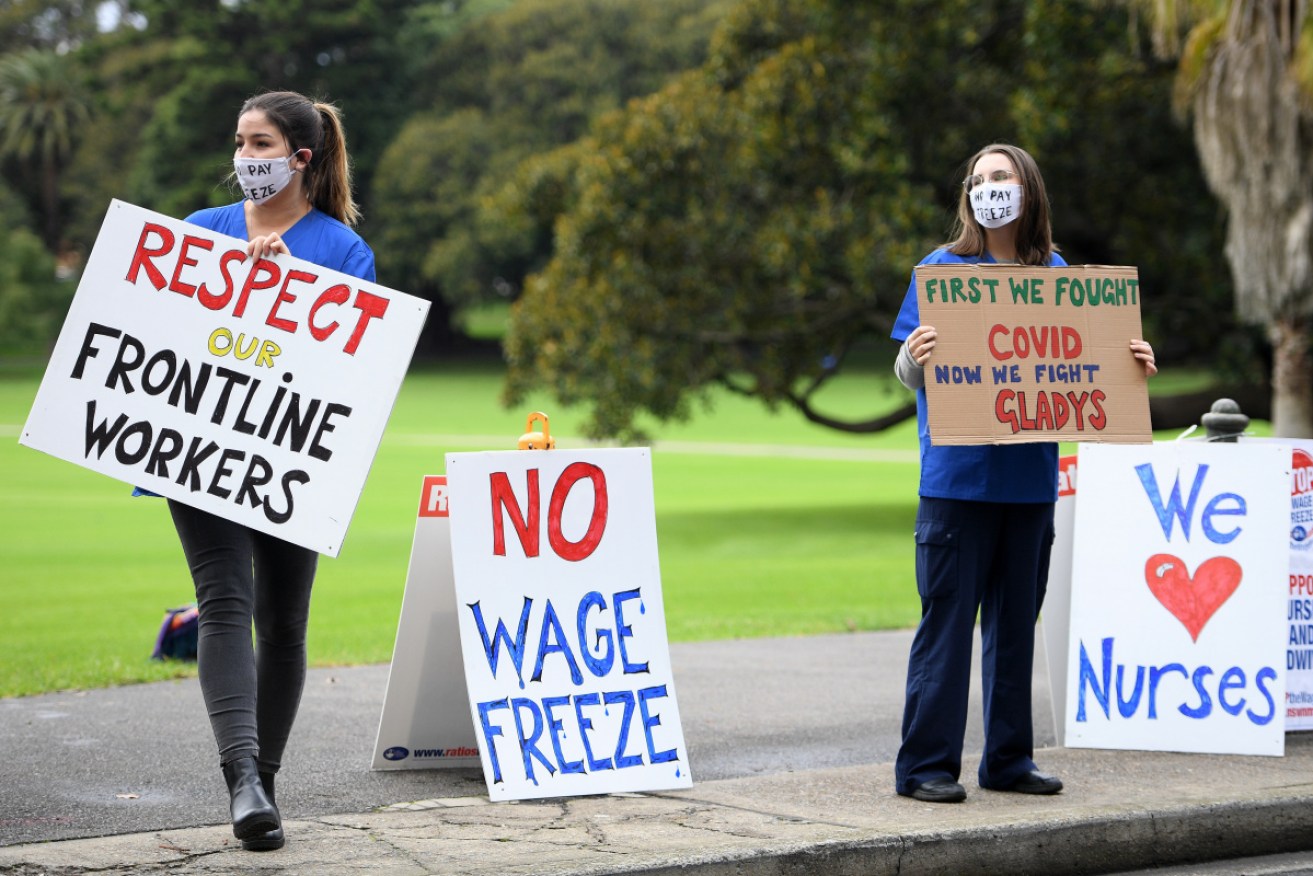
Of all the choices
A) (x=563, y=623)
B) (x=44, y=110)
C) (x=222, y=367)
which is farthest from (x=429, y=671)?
(x=44, y=110)

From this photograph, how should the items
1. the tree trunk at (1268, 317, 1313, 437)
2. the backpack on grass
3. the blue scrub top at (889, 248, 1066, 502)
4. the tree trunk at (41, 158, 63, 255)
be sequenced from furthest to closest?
the tree trunk at (41, 158, 63, 255)
the tree trunk at (1268, 317, 1313, 437)
the backpack on grass
the blue scrub top at (889, 248, 1066, 502)

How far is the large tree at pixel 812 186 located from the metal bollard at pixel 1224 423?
12456mm

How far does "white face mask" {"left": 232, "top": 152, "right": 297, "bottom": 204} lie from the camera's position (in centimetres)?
461

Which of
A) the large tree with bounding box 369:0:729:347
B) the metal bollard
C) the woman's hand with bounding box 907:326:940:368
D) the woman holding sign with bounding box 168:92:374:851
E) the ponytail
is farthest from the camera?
the large tree with bounding box 369:0:729:347

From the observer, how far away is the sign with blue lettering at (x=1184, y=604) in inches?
241

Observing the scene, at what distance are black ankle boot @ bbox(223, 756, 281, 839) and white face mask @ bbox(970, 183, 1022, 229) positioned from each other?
282 centimetres

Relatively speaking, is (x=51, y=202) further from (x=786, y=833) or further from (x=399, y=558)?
(x=786, y=833)

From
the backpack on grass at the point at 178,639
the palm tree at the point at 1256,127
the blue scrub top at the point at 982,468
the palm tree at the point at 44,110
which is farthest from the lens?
the palm tree at the point at 44,110

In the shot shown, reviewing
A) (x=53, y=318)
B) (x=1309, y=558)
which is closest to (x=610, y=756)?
(x=1309, y=558)

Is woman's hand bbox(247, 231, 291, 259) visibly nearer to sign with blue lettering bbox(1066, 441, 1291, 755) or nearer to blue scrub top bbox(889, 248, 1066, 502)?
blue scrub top bbox(889, 248, 1066, 502)

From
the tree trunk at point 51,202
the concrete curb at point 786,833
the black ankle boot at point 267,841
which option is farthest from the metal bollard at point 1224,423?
the tree trunk at point 51,202

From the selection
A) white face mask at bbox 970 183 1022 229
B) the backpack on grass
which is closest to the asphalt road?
the backpack on grass

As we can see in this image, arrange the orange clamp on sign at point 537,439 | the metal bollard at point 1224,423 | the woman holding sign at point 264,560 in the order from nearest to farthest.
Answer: the woman holding sign at point 264,560
the orange clamp on sign at point 537,439
the metal bollard at point 1224,423

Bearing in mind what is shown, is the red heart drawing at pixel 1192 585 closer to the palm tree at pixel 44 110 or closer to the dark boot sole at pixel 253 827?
the dark boot sole at pixel 253 827
